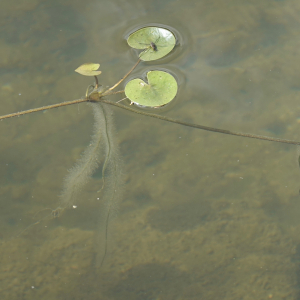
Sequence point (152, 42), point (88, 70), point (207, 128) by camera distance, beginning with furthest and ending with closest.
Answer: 1. point (152, 42)
2. point (207, 128)
3. point (88, 70)

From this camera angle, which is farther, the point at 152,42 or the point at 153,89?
the point at 152,42

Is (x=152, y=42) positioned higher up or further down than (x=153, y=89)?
higher up

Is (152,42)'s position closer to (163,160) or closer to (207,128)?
(207,128)

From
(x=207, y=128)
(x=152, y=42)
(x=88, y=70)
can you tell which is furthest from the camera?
(x=152, y=42)

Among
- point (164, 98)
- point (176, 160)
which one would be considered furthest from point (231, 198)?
point (164, 98)

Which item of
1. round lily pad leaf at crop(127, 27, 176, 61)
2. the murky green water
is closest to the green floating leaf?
the murky green water

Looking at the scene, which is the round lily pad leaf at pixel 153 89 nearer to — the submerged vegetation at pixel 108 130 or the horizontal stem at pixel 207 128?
the submerged vegetation at pixel 108 130

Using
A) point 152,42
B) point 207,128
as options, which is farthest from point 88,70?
point 207,128

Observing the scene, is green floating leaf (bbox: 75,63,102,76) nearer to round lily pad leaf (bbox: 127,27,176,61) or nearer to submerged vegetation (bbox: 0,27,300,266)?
submerged vegetation (bbox: 0,27,300,266)
